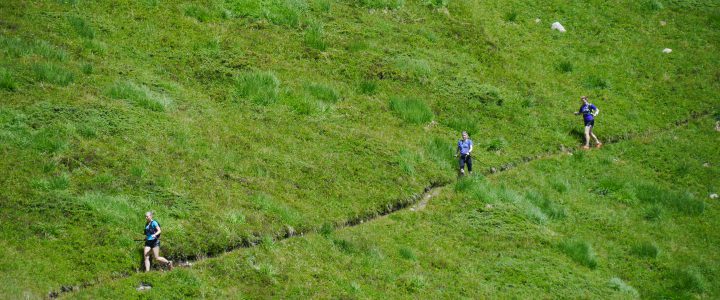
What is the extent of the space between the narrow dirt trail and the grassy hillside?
0.19m

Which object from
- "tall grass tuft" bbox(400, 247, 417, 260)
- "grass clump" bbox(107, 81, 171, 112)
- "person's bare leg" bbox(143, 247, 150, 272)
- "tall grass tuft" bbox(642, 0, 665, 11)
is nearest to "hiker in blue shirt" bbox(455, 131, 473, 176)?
"tall grass tuft" bbox(400, 247, 417, 260)

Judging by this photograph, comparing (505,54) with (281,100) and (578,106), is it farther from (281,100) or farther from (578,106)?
(281,100)

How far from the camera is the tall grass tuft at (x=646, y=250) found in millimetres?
27031

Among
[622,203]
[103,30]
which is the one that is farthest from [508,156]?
[103,30]

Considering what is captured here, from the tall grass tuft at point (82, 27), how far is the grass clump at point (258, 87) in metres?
6.74

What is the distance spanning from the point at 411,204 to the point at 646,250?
27.6 ft

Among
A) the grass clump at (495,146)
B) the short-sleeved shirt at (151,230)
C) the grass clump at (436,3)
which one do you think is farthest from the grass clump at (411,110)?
the short-sleeved shirt at (151,230)

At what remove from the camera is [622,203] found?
100.0 feet

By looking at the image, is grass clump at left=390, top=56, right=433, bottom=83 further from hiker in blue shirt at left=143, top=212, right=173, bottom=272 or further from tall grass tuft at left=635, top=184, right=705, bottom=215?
hiker in blue shirt at left=143, top=212, right=173, bottom=272

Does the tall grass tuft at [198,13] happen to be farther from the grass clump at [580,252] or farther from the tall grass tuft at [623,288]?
the tall grass tuft at [623,288]

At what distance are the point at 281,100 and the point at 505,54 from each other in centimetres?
1361

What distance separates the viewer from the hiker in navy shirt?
113 feet

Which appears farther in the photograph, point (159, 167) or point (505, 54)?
point (505, 54)

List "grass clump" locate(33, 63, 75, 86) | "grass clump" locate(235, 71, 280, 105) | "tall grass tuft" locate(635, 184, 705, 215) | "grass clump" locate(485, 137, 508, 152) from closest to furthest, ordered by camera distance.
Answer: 1. "grass clump" locate(33, 63, 75, 86)
2. "tall grass tuft" locate(635, 184, 705, 215)
3. "grass clump" locate(235, 71, 280, 105)
4. "grass clump" locate(485, 137, 508, 152)
